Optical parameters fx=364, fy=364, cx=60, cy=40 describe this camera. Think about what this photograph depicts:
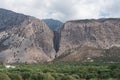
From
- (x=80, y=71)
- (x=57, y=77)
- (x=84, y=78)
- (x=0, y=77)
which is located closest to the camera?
(x=0, y=77)

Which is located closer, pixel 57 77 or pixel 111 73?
pixel 57 77

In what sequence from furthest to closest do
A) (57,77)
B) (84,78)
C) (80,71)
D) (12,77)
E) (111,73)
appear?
(80,71) < (111,73) < (84,78) < (57,77) < (12,77)

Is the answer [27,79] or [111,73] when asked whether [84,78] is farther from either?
[27,79]

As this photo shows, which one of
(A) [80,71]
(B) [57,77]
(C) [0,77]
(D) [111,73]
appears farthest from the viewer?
(A) [80,71]

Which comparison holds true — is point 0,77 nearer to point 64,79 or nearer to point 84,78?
point 64,79

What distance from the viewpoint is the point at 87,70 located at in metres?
130

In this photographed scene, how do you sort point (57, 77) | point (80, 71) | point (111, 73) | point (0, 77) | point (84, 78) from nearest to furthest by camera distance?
point (0, 77) → point (57, 77) → point (84, 78) → point (111, 73) → point (80, 71)

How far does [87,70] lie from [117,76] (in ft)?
61.4

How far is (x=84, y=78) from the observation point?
368 ft

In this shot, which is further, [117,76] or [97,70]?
[97,70]

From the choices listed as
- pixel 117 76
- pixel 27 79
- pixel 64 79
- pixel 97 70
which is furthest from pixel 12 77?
pixel 97 70

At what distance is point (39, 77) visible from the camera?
97125mm

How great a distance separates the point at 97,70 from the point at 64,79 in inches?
1528

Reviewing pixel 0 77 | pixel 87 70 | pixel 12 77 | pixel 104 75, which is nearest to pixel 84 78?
pixel 104 75
